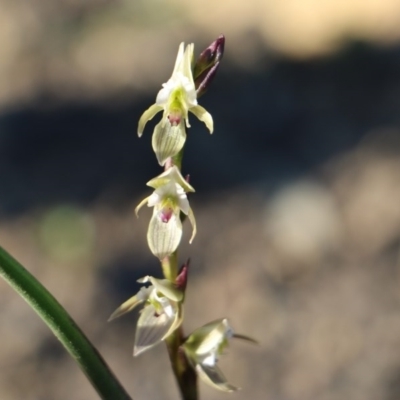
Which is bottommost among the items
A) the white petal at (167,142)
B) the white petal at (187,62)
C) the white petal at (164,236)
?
the white petal at (164,236)

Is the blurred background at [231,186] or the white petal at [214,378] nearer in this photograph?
the white petal at [214,378]

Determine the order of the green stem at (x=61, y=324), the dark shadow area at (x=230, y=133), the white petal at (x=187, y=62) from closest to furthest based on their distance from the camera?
the green stem at (x=61, y=324) → the white petal at (x=187, y=62) → the dark shadow area at (x=230, y=133)

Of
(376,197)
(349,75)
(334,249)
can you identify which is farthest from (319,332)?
(349,75)

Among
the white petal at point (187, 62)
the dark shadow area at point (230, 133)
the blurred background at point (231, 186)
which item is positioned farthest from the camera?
the dark shadow area at point (230, 133)

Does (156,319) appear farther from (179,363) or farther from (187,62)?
(187,62)

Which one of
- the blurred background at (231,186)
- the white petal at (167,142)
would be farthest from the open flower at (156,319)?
the blurred background at (231,186)

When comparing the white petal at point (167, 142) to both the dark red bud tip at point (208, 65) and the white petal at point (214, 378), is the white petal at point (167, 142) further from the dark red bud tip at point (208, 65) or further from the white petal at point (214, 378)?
the white petal at point (214, 378)
